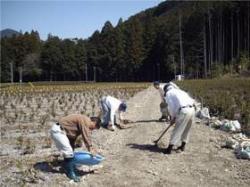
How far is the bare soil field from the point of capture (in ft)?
27.9

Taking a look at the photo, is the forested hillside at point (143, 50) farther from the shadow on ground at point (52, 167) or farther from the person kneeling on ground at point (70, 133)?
the person kneeling on ground at point (70, 133)

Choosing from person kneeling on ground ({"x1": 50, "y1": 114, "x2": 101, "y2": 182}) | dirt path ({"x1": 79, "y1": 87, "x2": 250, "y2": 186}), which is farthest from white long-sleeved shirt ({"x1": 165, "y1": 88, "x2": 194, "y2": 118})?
person kneeling on ground ({"x1": 50, "y1": 114, "x2": 101, "y2": 182})

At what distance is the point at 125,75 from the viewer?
94.9m

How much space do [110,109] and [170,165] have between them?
4.59 meters

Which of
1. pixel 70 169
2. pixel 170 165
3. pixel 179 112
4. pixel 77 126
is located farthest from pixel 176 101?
pixel 70 169

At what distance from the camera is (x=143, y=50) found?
9438 cm

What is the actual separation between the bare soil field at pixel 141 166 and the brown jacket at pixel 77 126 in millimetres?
711

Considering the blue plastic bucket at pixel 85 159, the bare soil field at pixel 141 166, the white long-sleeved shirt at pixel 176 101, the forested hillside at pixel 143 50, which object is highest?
the forested hillside at pixel 143 50

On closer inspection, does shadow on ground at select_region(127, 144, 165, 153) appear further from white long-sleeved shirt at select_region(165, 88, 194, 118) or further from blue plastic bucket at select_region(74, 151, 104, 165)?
blue plastic bucket at select_region(74, 151, 104, 165)

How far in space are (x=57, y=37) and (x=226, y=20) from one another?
43914 mm

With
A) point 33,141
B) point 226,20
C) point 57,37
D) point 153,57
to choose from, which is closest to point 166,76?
point 153,57

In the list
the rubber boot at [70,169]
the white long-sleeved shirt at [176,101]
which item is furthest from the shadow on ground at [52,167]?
the white long-sleeved shirt at [176,101]

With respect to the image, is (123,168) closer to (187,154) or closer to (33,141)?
(187,154)

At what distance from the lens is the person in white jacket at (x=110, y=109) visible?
44.9 feet
